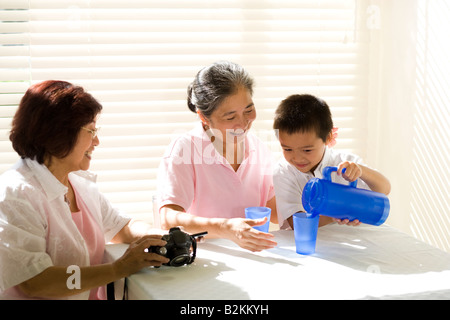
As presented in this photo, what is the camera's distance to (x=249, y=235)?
55.2 inches

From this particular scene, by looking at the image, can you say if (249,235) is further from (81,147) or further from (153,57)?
(153,57)

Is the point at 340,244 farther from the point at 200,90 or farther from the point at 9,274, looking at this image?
the point at 9,274

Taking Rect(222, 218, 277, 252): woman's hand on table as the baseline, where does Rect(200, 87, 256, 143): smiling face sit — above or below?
above

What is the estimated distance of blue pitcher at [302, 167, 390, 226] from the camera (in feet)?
4.59

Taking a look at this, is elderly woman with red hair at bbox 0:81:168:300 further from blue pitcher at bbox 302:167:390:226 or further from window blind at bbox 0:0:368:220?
window blind at bbox 0:0:368:220

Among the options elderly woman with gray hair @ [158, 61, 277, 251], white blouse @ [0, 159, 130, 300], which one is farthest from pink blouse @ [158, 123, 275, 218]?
white blouse @ [0, 159, 130, 300]

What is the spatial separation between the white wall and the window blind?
0.16 m

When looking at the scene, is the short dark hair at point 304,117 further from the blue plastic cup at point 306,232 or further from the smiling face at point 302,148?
the blue plastic cup at point 306,232

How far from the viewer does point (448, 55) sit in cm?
230

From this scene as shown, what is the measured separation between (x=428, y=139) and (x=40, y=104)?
72.9 inches

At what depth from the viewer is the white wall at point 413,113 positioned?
2.37m

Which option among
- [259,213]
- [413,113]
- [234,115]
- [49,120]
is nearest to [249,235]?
[259,213]

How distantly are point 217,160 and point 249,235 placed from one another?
0.48 meters

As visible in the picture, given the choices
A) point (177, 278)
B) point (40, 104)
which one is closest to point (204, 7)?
point (40, 104)
